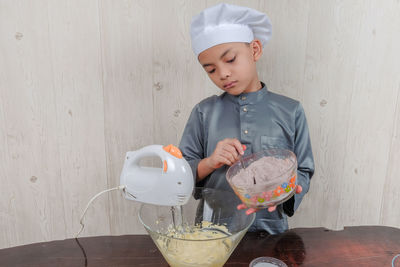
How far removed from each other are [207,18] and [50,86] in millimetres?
791

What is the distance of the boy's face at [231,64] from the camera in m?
0.94

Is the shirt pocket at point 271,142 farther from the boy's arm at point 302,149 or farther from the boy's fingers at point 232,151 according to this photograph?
the boy's fingers at point 232,151

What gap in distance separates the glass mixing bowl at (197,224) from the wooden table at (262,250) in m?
0.07

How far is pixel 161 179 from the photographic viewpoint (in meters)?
0.78

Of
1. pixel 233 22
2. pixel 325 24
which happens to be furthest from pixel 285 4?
pixel 233 22

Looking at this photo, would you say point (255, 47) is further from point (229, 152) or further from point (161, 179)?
point (161, 179)

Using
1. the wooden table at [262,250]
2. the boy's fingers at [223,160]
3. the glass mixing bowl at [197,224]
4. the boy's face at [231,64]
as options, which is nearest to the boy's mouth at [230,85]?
the boy's face at [231,64]

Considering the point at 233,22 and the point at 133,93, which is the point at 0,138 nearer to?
the point at 133,93

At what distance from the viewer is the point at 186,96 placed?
4.42 ft

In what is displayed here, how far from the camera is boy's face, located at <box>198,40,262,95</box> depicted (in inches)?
37.1

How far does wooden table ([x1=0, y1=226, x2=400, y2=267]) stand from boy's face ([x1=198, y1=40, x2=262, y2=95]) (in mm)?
462

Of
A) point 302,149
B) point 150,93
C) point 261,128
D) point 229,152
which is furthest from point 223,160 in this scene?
point 150,93

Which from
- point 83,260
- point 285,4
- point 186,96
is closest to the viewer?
point 83,260

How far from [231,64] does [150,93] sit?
0.49m
